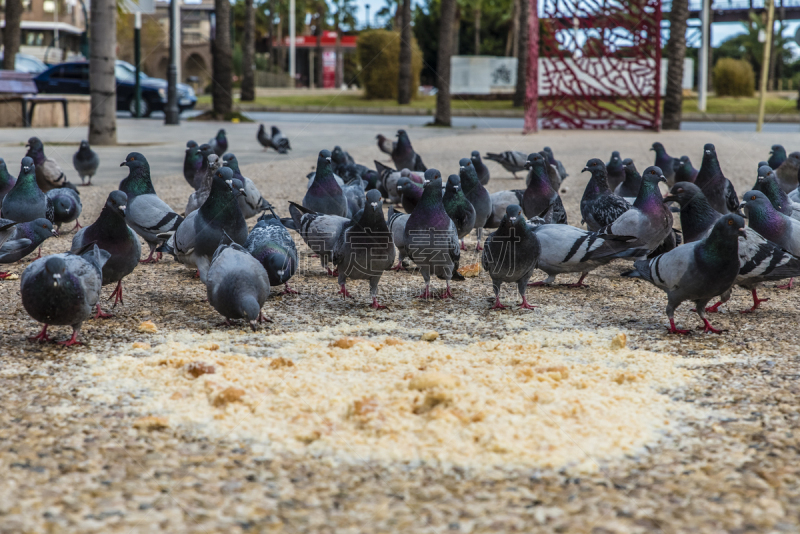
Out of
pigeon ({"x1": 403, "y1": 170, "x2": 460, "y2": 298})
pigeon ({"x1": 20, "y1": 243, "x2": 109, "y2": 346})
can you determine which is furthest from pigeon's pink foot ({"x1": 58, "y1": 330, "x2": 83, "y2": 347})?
pigeon ({"x1": 403, "y1": 170, "x2": 460, "y2": 298})

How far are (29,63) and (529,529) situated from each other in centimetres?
3238

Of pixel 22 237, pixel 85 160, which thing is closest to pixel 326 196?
pixel 22 237

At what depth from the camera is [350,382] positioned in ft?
11.2

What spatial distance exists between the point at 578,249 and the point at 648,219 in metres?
0.77

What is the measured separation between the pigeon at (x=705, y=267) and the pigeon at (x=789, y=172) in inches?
162

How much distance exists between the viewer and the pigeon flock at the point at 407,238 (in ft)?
13.9

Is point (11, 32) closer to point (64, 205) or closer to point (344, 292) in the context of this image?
point (64, 205)

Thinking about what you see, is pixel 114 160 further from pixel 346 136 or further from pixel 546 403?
pixel 546 403

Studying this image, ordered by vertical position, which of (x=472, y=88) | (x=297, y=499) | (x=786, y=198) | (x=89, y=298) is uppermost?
(x=472, y=88)

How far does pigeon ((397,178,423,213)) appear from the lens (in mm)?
6172

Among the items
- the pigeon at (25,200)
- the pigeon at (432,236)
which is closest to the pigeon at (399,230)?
the pigeon at (432,236)

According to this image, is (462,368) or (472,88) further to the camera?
(472,88)

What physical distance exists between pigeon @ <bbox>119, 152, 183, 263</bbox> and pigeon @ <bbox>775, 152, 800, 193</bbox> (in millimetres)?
5943

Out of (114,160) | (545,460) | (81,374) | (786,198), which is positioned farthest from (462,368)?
(114,160)
